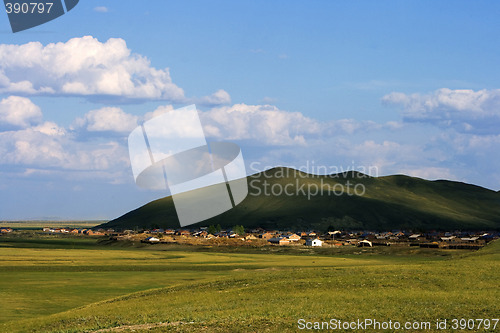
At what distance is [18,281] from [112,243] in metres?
131

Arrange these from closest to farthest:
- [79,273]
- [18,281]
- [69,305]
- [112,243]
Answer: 1. [69,305]
2. [18,281]
3. [79,273]
4. [112,243]

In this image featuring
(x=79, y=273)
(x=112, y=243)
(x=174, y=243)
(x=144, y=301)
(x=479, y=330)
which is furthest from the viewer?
(x=112, y=243)

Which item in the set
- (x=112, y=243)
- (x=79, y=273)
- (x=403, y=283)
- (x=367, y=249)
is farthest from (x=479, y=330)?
(x=112, y=243)

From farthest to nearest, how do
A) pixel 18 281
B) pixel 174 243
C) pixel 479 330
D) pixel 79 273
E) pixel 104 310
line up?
pixel 174 243 → pixel 79 273 → pixel 18 281 → pixel 104 310 → pixel 479 330

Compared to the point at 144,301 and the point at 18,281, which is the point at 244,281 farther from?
the point at 18,281

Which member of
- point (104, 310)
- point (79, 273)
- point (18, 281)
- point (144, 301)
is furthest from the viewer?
point (79, 273)

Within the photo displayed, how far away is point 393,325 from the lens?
86.0 ft

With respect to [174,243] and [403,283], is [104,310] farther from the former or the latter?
[174,243]

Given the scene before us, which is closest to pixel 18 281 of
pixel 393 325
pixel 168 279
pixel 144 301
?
pixel 168 279

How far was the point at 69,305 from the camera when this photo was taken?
161 ft

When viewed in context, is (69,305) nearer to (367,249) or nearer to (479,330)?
(479,330)

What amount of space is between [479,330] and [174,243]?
15735cm

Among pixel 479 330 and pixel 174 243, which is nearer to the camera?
pixel 479 330

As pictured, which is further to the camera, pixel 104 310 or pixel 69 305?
pixel 69 305
